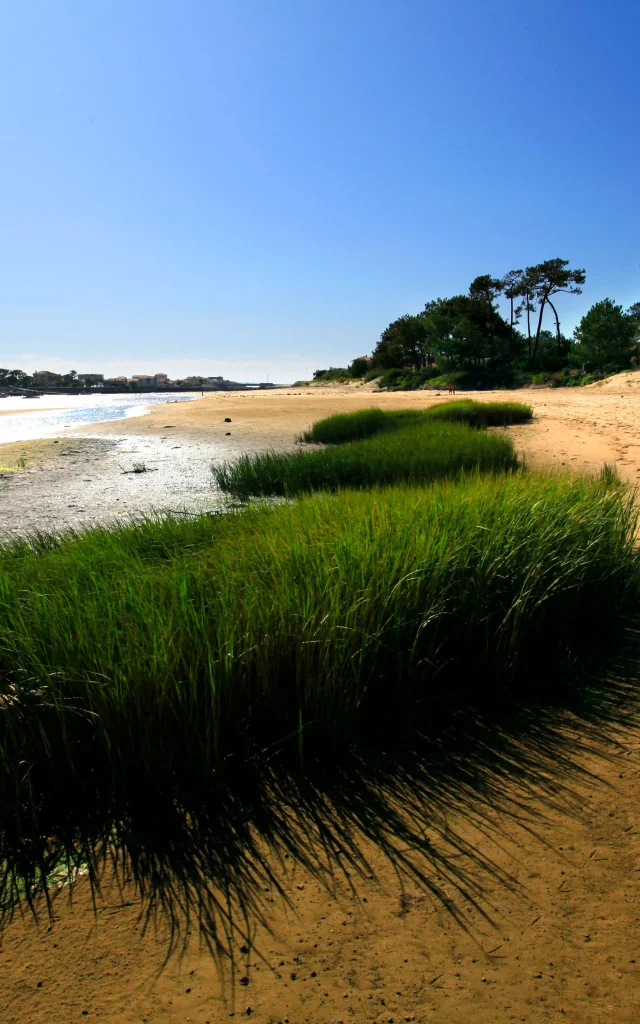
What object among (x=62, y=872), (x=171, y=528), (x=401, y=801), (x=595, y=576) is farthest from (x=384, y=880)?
(x=171, y=528)

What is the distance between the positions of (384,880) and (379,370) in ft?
197

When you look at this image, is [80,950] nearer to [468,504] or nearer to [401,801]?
→ [401,801]

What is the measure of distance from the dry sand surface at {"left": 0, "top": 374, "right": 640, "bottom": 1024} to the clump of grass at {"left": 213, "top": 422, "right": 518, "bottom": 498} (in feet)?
17.8

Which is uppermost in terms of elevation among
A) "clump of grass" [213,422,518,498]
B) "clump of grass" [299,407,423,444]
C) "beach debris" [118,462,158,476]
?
"clump of grass" [299,407,423,444]

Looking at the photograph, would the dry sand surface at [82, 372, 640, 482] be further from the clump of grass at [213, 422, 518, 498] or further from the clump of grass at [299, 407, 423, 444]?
the clump of grass at [213, 422, 518, 498]

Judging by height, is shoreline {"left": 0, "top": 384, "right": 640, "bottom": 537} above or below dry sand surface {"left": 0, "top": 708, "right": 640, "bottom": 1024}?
above

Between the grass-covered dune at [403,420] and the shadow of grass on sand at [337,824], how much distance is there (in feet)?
35.1

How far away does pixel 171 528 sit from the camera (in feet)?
14.6

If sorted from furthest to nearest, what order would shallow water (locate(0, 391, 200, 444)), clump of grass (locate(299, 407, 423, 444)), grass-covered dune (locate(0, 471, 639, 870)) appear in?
shallow water (locate(0, 391, 200, 444))
clump of grass (locate(299, 407, 423, 444))
grass-covered dune (locate(0, 471, 639, 870))

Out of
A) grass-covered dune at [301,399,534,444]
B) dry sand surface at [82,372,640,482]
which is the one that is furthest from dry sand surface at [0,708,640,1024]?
grass-covered dune at [301,399,534,444]

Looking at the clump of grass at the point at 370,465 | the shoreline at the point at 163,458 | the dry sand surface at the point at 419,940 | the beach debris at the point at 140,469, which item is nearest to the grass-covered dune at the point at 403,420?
the shoreline at the point at 163,458

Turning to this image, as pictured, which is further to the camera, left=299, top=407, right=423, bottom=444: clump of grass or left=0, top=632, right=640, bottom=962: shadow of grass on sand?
left=299, top=407, right=423, bottom=444: clump of grass

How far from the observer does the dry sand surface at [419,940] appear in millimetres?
1323

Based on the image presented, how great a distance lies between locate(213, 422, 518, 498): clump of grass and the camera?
7.55 meters
